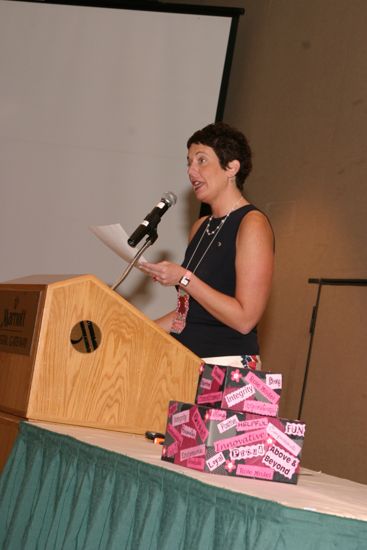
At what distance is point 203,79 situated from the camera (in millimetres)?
4797

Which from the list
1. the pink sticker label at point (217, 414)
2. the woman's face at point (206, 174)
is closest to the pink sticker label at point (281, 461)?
the pink sticker label at point (217, 414)

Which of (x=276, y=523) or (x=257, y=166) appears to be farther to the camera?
(x=257, y=166)

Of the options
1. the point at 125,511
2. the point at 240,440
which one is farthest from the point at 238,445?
the point at 125,511

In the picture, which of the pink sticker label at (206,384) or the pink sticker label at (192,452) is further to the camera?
the pink sticker label at (206,384)

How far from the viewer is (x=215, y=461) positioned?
1.60 meters

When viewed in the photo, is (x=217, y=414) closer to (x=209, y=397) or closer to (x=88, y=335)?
(x=209, y=397)

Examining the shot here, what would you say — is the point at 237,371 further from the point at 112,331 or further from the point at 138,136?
the point at 138,136

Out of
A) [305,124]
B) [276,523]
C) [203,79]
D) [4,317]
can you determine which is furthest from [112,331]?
[203,79]

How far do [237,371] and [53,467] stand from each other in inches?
17.6

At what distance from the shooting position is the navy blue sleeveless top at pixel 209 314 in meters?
2.53

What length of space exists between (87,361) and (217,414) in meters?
0.59

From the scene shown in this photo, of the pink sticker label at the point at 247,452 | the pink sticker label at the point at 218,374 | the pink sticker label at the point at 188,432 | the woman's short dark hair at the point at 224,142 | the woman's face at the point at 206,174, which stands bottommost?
the pink sticker label at the point at 247,452

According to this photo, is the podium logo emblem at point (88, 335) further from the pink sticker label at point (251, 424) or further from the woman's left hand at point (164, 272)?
the pink sticker label at point (251, 424)

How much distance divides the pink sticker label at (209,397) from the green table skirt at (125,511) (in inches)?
8.8
